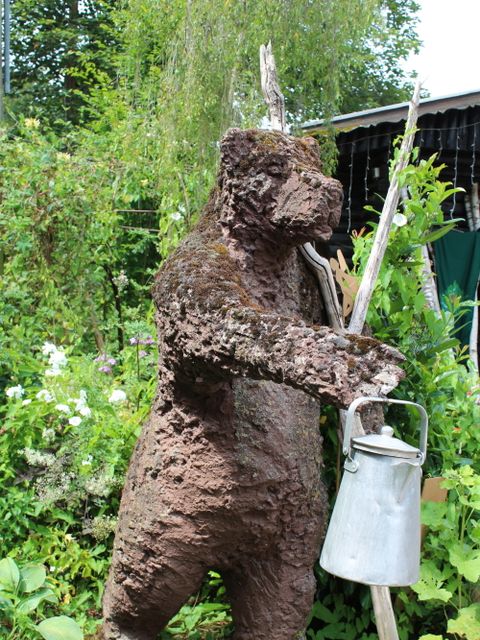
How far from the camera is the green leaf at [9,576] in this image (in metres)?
2.33

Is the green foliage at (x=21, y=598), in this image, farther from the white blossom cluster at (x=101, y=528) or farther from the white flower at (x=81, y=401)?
the white flower at (x=81, y=401)

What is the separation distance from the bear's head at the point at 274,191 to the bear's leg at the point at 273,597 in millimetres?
827

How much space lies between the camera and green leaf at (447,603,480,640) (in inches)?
82.8

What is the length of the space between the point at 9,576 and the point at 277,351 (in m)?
1.51

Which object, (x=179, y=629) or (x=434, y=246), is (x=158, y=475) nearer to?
(x=179, y=629)

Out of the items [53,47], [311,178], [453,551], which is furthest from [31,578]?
[53,47]

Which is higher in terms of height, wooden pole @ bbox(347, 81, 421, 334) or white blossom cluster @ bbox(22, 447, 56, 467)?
wooden pole @ bbox(347, 81, 421, 334)

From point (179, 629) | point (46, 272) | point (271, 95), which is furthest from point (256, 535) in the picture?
point (46, 272)

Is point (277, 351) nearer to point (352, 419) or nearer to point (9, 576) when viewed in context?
point (352, 419)

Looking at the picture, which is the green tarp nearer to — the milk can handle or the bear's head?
the bear's head

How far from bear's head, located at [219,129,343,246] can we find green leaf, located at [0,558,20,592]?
1.36 metres

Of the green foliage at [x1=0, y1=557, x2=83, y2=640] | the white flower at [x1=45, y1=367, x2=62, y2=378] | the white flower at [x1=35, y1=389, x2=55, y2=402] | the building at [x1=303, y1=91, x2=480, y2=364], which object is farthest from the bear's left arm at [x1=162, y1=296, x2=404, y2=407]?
the building at [x1=303, y1=91, x2=480, y2=364]

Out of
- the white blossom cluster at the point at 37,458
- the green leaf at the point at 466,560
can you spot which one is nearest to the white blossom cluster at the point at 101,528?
the white blossom cluster at the point at 37,458

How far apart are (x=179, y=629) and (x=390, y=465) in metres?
1.60
